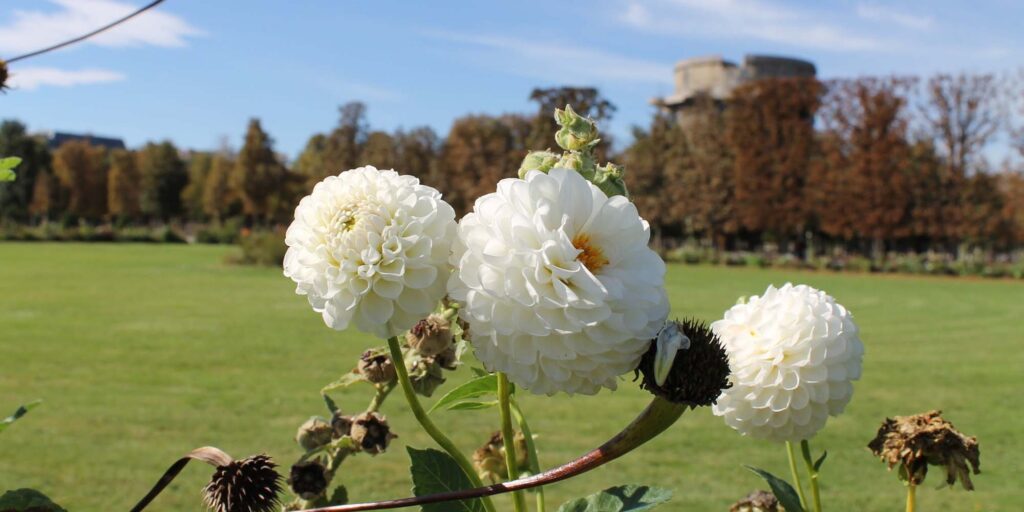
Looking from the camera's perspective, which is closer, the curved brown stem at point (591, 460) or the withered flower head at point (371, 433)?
the curved brown stem at point (591, 460)

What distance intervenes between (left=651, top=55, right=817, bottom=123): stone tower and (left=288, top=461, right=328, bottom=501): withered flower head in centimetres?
4175

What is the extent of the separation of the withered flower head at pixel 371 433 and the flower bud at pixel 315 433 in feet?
0.15

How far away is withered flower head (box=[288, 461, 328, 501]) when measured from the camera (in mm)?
1062

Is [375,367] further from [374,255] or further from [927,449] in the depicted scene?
[927,449]

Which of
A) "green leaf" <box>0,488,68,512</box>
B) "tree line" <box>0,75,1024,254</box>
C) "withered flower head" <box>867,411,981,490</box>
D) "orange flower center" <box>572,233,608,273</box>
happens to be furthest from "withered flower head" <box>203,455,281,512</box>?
"tree line" <box>0,75,1024,254</box>

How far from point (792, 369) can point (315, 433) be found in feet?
1.91

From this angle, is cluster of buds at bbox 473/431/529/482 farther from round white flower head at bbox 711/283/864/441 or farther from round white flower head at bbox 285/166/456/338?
round white flower head at bbox 285/166/456/338

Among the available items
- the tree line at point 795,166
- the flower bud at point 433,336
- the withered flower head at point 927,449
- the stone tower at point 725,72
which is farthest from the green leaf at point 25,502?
the stone tower at point 725,72

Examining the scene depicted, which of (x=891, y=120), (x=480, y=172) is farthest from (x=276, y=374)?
(x=480, y=172)

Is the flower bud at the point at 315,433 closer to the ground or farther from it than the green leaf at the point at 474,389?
closer to the ground

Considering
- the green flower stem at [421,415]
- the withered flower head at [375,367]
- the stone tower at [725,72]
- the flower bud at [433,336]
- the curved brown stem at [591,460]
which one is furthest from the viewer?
the stone tower at [725,72]

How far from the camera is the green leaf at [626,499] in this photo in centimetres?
72

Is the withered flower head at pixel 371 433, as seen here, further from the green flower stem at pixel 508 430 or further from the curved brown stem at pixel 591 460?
the curved brown stem at pixel 591 460

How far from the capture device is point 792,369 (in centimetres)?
99
